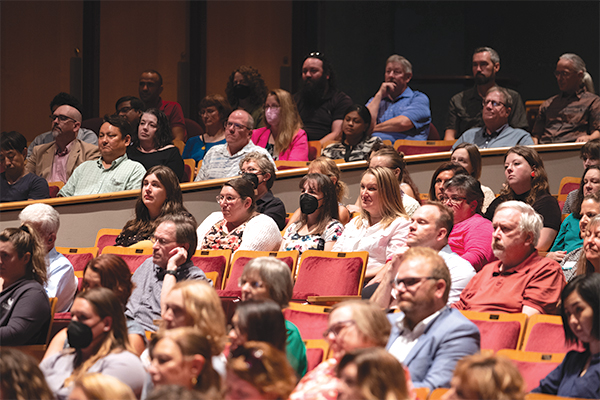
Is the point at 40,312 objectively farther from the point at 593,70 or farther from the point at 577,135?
the point at 593,70

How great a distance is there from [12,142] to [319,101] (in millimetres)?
1726

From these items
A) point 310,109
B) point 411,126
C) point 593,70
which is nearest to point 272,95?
point 310,109

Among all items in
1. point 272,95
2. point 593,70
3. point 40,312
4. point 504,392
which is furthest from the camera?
point 593,70

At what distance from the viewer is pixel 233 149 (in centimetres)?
388

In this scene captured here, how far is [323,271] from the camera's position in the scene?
2.62 m

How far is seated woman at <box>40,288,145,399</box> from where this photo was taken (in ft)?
5.72

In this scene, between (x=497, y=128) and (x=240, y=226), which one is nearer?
(x=240, y=226)

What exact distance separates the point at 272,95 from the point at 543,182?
1.59 m

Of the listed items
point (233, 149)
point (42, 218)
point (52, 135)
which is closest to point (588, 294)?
point (42, 218)

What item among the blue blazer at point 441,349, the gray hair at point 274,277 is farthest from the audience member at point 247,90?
the blue blazer at point 441,349

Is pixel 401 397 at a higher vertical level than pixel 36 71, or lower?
lower

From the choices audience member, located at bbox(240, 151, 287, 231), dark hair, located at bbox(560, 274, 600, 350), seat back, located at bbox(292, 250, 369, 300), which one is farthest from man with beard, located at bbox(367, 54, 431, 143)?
dark hair, located at bbox(560, 274, 600, 350)

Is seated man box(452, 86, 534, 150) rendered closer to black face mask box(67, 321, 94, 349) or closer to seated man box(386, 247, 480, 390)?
seated man box(386, 247, 480, 390)

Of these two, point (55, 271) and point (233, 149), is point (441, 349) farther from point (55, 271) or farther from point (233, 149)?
point (233, 149)
